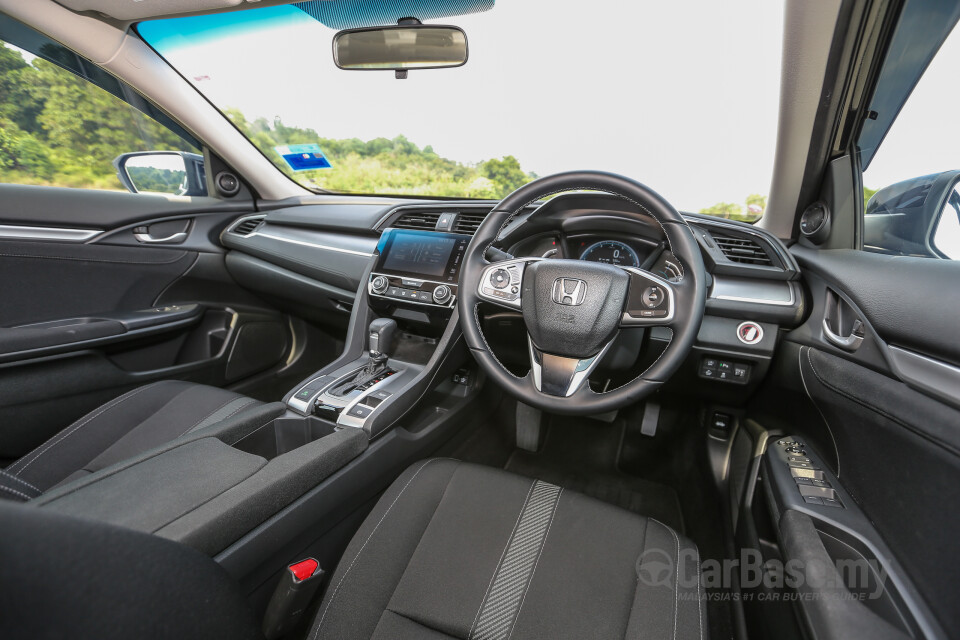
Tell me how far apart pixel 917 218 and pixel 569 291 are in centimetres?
95

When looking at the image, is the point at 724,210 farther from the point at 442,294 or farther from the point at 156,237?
the point at 156,237

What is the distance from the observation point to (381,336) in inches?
72.2

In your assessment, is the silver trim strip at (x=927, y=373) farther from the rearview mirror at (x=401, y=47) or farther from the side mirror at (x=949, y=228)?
the rearview mirror at (x=401, y=47)

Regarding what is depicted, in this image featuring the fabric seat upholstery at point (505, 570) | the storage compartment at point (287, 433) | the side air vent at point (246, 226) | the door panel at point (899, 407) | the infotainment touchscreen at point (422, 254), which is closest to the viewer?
the door panel at point (899, 407)

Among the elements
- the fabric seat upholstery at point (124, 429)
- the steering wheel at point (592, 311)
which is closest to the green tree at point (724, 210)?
the steering wheel at point (592, 311)

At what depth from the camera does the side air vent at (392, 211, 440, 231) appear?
2133mm

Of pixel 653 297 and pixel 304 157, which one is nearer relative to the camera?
pixel 653 297

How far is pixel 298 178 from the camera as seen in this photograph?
2.89 metres

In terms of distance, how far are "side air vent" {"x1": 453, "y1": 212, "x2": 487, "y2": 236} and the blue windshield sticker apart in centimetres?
117

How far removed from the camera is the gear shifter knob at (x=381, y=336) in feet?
5.98

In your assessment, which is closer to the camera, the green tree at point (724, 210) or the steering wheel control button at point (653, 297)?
the steering wheel control button at point (653, 297)

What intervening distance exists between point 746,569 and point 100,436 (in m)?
2.04

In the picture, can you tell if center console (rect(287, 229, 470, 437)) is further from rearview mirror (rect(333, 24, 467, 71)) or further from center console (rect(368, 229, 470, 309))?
rearview mirror (rect(333, 24, 467, 71))

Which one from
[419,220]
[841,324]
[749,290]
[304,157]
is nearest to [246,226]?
[304,157]
